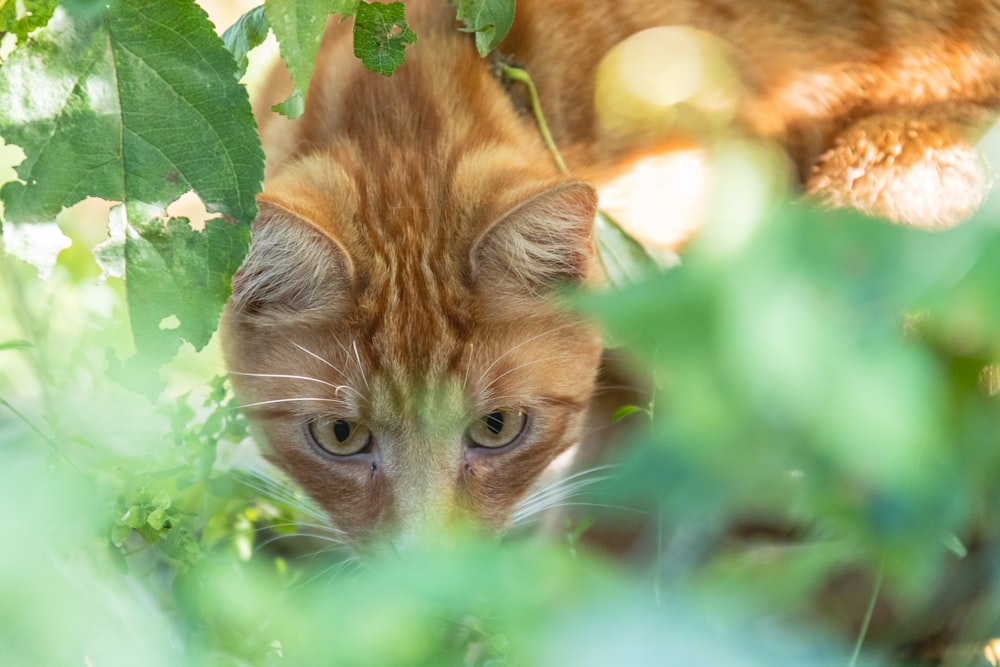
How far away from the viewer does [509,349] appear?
196 cm

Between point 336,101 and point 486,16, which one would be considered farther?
point 336,101

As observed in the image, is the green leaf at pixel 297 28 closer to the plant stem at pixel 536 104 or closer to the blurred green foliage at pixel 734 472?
the blurred green foliage at pixel 734 472

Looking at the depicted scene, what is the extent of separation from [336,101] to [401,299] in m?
0.50

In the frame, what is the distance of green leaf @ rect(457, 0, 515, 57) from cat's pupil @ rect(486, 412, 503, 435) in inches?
29.3

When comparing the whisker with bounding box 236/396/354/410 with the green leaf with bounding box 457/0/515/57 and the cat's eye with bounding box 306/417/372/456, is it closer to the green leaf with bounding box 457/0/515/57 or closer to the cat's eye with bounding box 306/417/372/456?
the cat's eye with bounding box 306/417/372/456

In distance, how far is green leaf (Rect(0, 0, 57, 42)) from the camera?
1.30m

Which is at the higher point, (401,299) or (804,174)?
(401,299)

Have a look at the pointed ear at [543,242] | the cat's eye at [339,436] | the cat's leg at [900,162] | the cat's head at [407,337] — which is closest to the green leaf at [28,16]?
the cat's head at [407,337]

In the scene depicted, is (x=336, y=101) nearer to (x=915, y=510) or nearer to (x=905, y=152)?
(x=905, y=152)

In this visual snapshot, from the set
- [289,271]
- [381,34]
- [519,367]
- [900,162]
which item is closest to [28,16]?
[381,34]

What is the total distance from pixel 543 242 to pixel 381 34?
0.50 m

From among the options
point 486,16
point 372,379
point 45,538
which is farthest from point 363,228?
point 45,538

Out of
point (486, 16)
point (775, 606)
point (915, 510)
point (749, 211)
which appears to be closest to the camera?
point (749, 211)

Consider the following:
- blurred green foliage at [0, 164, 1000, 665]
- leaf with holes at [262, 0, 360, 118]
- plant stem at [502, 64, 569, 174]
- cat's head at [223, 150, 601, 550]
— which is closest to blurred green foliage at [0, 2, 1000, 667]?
blurred green foliage at [0, 164, 1000, 665]
